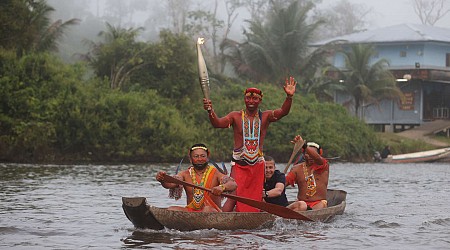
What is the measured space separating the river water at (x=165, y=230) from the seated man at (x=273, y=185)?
415 mm

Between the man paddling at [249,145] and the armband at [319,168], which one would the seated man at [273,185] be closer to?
the man paddling at [249,145]

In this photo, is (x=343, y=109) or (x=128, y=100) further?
(x=343, y=109)

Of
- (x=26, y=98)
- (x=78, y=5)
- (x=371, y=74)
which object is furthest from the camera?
(x=78, y=5)

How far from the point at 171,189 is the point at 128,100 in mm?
21924

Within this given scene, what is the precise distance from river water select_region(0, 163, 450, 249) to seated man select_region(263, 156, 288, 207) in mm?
415

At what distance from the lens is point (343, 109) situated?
42125 millimetres

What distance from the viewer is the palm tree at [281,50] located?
143ft

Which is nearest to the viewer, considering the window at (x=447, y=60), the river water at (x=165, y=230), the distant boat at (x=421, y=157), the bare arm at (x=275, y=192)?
the river water at (x=165, y=230)

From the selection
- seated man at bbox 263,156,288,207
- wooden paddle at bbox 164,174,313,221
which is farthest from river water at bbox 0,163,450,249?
seated man at bbox 263,156,288,207

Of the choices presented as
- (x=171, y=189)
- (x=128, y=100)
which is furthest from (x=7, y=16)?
(x=171, y=189)

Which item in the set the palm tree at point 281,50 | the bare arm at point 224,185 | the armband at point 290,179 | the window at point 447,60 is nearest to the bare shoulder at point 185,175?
the bare arm at point 224,185

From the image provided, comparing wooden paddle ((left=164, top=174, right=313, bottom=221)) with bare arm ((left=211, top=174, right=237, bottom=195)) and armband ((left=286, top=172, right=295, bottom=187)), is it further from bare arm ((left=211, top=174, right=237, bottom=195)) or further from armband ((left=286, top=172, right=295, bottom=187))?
armband ((left=286, top=172, right=295, bottom=187))

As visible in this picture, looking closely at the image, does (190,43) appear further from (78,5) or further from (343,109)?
(78,5)

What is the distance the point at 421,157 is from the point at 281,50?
8.13m
